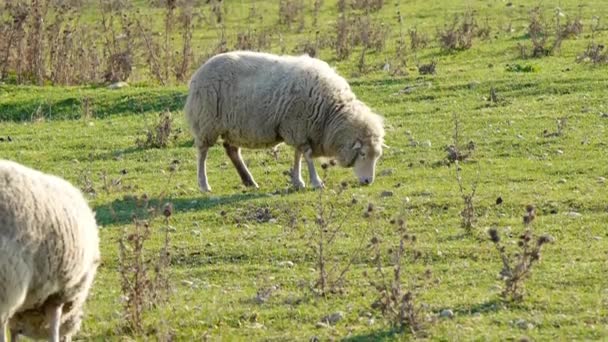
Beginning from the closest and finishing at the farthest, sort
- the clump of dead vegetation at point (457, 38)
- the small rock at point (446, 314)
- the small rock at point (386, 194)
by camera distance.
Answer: the small rock at point (446, 314) → the small rock at point (386, 194) → the clump of dead vegetation at point (457, 38)

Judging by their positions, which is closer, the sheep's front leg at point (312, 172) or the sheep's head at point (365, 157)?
the sheep's front leg at point (312, 172)

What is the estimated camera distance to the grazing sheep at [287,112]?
15141 mm

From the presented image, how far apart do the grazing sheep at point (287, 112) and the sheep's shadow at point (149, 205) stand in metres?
0.84

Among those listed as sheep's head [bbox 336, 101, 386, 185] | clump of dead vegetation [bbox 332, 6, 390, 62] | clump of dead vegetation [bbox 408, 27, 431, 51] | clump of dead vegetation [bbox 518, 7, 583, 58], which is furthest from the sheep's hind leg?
clump of dead vegetation [bbox 408, 27, 431, 51]

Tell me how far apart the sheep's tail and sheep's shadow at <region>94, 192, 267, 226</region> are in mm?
5588

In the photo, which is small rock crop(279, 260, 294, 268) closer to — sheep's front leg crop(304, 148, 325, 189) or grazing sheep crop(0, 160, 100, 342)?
grazing sheep crop(0, 160, 100, 342)

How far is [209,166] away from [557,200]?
534 cm

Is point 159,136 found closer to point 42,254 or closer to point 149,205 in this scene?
point 149,205

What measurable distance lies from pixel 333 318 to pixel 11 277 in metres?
2.72

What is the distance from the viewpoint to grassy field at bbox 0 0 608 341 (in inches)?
372

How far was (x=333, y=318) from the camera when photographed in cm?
942

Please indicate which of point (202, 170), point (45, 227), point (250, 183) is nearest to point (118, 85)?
point (202, 170)

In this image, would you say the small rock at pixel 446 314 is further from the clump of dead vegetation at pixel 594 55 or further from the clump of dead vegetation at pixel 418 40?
the clump of dead vegetation at pixel 418 40

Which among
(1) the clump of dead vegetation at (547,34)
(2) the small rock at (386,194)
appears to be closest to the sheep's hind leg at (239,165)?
(2) the small rock at (386,194)
